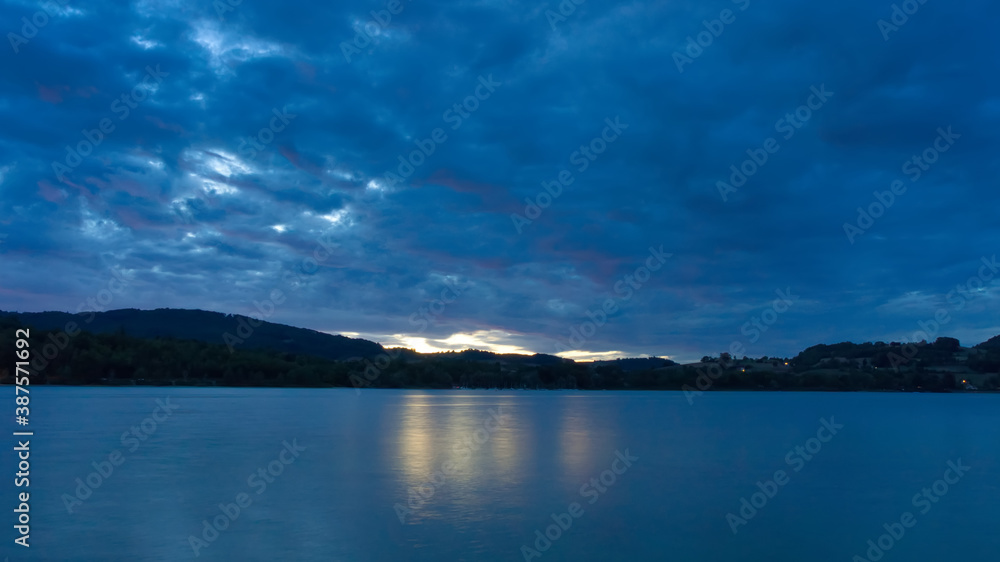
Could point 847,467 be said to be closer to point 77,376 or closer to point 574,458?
point 574,458

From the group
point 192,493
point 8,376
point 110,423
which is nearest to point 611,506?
point 192,493

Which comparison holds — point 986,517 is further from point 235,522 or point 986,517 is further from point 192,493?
point 192,493

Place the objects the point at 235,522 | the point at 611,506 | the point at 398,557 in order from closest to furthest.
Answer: the point at 398,557 → the point at 235,522 → the point at 611,506

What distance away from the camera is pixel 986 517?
73.8ft

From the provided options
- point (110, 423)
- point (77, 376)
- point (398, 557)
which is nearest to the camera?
point (398, 557)

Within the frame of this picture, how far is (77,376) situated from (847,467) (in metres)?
153

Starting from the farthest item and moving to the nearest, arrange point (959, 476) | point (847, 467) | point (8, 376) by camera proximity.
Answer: point (8, 376) < point (847, 467) < point (959, 476)

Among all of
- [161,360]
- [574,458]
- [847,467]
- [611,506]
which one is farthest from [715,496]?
[161,360]

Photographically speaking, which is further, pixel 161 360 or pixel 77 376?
pixel 161 360

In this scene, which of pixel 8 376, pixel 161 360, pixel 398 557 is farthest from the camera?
pixel 161 360

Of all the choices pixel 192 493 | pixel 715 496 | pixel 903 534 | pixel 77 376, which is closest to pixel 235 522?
pixel 192 493

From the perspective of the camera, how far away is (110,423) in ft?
168

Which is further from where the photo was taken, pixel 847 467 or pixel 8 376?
pixel 8 376

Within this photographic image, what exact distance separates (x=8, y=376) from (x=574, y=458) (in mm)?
134100
